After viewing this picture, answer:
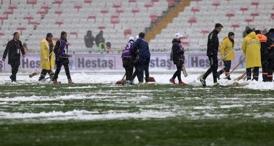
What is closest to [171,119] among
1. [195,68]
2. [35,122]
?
[35,122]

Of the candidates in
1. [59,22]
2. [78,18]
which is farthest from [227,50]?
[59,22]

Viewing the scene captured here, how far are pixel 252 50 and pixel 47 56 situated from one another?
296 inches

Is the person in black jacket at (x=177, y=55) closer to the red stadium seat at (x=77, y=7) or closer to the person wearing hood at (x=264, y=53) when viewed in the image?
the person wearing hood at (x=264, y=53)

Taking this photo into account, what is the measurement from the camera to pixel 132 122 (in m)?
10.5

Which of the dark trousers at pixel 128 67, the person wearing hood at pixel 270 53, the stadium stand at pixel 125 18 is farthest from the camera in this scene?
the stadium stand at pixel 125 18

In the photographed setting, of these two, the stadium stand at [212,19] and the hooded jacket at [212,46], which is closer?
the hooded jacket at [212,46]

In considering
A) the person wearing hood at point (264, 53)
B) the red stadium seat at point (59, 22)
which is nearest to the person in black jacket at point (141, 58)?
the person wearing hood at point (264, 53)

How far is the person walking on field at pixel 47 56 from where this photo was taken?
27844 mm

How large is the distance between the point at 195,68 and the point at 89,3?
11.2 m

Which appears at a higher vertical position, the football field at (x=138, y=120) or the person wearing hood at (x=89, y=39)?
the person wearing hood at (x=89, y=39)

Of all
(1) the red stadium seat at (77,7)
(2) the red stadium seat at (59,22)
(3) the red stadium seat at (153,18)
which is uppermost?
(1) the red stadium seat at (77,7)

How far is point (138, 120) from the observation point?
35.4 ft

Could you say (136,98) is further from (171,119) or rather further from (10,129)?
(10,129)

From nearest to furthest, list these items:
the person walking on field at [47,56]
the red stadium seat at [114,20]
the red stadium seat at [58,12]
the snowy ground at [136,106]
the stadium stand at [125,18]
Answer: the snowy ground at [136,106]
the person walking on field at [47,56]
the stadium stand at [125,18]
the red stadium seat at [114,20]
the red stadium seat at [58,12]
